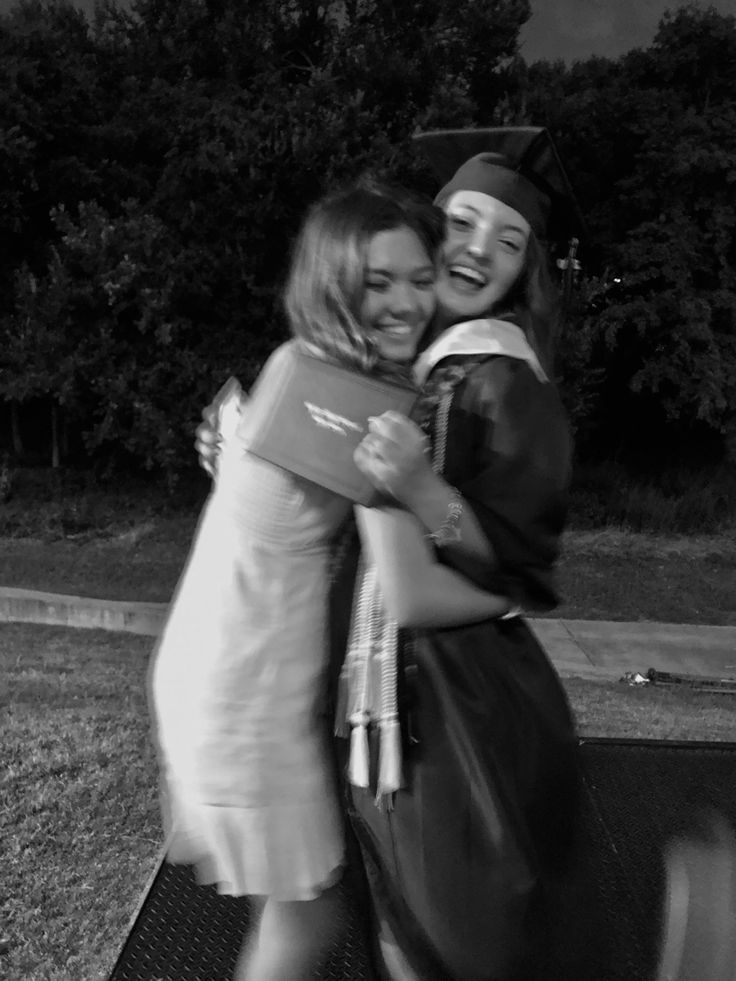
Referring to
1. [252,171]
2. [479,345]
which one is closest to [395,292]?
[479,345]

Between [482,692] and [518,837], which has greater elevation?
[482,692]

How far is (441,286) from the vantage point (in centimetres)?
150

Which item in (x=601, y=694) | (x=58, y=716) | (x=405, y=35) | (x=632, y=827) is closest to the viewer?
(x=632, y=827)

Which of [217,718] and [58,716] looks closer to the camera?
[217,718]

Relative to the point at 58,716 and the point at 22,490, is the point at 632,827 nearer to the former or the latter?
the point at 58,716

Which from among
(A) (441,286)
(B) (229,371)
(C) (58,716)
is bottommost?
(B) (229,371)

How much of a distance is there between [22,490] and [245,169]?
579cm

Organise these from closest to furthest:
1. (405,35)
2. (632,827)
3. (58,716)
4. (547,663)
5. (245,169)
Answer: (547,663)
(632,827)
(58,716)
(245,169)
(405,35)

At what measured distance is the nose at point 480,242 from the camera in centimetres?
150

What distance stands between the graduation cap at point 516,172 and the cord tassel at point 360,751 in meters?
0.83

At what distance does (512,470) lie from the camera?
4.26 feet

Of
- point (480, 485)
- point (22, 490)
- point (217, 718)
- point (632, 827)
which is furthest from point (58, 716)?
point (22, 490)

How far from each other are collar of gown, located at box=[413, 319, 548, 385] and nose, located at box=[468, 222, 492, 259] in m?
0.13

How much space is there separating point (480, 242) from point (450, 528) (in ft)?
1.69
